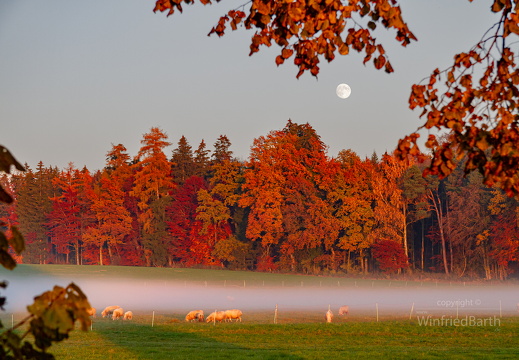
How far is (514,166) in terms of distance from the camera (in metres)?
4.67

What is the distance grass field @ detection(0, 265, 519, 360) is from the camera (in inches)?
795

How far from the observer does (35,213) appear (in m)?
94.0

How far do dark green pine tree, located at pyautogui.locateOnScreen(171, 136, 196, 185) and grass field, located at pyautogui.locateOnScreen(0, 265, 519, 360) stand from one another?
1895 inches

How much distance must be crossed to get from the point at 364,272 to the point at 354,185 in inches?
443

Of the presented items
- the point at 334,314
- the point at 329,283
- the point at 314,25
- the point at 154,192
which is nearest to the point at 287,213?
the point at 329,283

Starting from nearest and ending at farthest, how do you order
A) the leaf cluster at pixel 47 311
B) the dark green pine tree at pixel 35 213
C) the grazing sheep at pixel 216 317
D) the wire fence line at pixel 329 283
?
the leaf cluster at pixel 47 311, the grazing sheep at pixel 216 317, the wire fence line at pixel 329 283, the dark green pine tree at pixel 35 213

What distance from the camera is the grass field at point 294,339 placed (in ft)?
66.3

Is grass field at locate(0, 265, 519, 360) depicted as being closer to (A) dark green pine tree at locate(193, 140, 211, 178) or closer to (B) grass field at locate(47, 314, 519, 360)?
(B) grass field at locate(47, 314, 519, 360)

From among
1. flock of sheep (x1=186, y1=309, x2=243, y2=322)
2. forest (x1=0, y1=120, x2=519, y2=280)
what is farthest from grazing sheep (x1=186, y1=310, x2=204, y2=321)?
forest (x1=0, y1=120, x2=519, y2=280)

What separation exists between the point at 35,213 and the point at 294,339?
76946 mm

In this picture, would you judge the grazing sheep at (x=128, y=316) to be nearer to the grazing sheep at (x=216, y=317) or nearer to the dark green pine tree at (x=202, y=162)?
the grazing sheep at (x=216, y=317)

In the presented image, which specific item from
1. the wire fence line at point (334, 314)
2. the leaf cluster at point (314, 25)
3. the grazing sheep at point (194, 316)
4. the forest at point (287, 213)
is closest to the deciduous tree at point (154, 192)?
the forest at point (287, 213)

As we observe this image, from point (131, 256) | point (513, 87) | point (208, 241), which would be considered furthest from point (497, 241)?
point (513, 87)

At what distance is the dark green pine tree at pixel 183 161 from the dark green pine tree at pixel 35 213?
19361 millimetres
